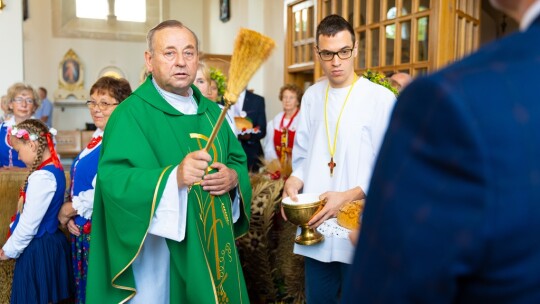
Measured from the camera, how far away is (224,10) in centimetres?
1111

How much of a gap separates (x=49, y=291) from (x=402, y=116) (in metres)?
2.94

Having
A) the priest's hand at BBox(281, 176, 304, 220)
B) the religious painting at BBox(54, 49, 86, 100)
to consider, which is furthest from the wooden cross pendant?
the religious painting at BBox(54, 49, 86, 100)

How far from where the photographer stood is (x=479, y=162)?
0.64 metres

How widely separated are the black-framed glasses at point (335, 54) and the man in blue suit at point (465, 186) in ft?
5.71

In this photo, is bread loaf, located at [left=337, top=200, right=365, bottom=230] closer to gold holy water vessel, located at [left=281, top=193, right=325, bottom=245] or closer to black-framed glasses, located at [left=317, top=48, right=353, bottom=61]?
gold holy water vessel, located at [left=281, top=193, right=325, bottom=245]

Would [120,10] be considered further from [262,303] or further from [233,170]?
[233,170]

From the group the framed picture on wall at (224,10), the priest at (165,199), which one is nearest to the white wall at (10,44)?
the framed picture on wall at (224,10)

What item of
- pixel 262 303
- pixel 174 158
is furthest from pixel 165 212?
pixel 262 303

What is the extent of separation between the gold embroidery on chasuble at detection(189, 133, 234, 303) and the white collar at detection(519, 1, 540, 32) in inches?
68.1

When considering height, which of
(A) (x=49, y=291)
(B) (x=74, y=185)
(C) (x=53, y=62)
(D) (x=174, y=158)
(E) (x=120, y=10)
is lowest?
(A) (x=49, y=291)

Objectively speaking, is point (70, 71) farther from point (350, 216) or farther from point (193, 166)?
point (350, 216)

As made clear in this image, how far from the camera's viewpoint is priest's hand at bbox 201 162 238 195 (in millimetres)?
2273

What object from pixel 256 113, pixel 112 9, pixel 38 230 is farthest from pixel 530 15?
pixel 112 9

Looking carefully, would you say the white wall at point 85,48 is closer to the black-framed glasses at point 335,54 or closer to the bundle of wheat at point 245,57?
the black-framed glasses at point 335,54
